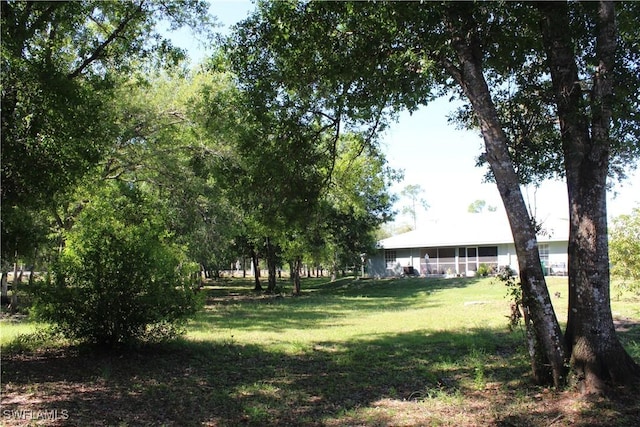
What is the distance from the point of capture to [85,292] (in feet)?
27.2

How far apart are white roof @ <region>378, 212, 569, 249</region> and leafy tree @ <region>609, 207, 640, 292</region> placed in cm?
1685

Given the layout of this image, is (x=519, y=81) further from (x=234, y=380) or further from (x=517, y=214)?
(x=234, y=380)

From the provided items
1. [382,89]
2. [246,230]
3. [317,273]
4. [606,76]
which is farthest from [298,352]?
[317,273]

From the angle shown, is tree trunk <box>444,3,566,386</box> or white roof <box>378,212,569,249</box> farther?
white roof <box>378,212,569,249</box>

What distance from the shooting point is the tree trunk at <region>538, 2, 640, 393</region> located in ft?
19.0

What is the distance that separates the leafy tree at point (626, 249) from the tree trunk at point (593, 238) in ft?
29.4

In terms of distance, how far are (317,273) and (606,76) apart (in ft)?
232

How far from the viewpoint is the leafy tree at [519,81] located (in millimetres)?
5898

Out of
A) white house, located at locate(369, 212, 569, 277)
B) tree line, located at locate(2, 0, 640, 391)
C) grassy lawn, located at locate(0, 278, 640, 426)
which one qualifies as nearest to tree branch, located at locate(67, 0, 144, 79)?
tree line, located at locate(2, 0, 640, 391)

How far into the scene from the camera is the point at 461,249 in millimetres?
35656

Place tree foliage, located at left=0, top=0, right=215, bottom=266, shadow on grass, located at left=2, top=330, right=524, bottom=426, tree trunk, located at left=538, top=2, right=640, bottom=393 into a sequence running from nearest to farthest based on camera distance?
shadow on grass, located at left=2, top=330, right=524, bottom=426 < tree trunk, located at left=538, top=2, right=640, bottom=393 < tree foliage, located at left=0, top=0, right=215, bottom=266

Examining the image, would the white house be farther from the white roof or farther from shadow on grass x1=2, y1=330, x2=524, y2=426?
shadow on grass x1=2, y1=330, x2=524, y2=426

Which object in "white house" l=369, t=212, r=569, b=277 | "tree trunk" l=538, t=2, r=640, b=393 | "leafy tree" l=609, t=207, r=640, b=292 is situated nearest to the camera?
"tree trunk" l=538, t=2, r=640, b=393

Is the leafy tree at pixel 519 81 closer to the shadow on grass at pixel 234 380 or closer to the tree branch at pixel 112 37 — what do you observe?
the shadow on grass at pixel 234 380
